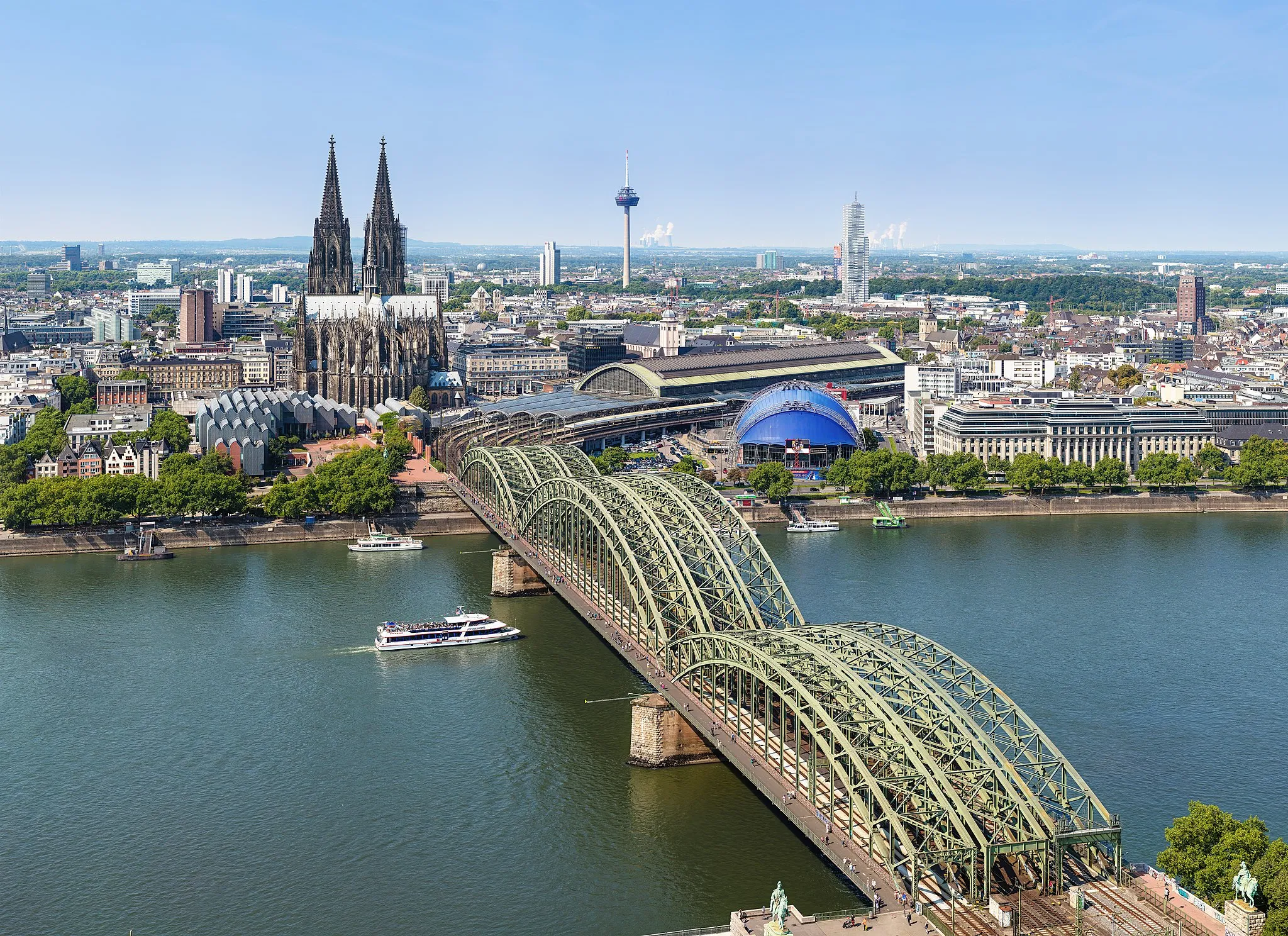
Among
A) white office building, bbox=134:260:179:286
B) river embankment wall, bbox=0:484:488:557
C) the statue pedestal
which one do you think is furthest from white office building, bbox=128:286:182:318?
the statue pedestal

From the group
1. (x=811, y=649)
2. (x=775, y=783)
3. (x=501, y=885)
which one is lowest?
(x=501, y=885)

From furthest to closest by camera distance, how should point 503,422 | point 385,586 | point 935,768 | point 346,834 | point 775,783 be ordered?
point 503,422 < point 385,586 < point 346,834 < point 775,783 < point 935,768

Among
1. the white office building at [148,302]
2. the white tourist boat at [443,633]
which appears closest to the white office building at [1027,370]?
the white tourist boat at [443,633]

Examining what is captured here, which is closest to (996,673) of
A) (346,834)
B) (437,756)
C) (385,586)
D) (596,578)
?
(596,578)

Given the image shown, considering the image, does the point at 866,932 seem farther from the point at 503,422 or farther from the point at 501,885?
the point at 503,422

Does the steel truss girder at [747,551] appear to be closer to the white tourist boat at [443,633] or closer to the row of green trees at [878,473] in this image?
the white tourist boat at [443,633]

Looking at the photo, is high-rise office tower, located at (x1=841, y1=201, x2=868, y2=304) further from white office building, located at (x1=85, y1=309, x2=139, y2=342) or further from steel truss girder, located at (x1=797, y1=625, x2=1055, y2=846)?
steel truss girder, located at (x1=797, y1=625, x2=1055, y2=846)

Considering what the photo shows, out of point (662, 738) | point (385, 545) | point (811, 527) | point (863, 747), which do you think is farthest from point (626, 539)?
point (811, 527)
